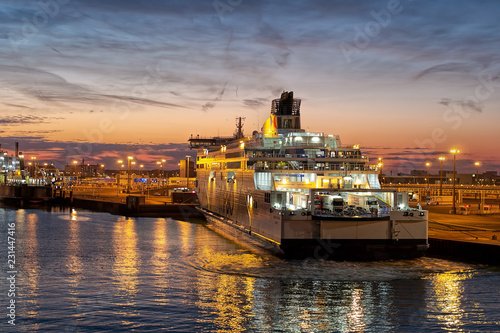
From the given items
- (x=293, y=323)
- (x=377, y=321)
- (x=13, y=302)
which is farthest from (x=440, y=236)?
(x=13, y=302)

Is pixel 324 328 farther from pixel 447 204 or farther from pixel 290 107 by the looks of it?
pixel 447 204

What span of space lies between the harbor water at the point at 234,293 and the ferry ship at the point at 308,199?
118 cm

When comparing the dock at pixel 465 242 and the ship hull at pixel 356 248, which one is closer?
the ship hull at pixel 356 248

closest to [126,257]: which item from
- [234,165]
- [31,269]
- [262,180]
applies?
[31,269]

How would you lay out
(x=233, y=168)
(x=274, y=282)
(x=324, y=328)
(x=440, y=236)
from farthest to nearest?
(x=233, y=168)
(x=440, y=236)
(x=274, y=282)
(x=324, y=328)

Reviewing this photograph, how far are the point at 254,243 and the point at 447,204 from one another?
4009 cm

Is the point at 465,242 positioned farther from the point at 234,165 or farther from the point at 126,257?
the point at 126,257

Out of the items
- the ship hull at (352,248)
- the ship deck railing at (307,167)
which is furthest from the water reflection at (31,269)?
the ship deck railing at (307,167)

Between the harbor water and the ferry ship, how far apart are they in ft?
3.88

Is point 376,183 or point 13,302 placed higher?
point 376,183

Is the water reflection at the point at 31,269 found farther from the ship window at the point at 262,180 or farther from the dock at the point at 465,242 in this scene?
the dock at the point at 465,242

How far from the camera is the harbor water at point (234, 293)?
62.0 ft

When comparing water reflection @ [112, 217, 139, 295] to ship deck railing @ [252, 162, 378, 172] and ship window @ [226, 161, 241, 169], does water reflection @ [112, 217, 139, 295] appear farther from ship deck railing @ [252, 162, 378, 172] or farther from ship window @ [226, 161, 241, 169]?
ship deck railing @ [252, 162, 378, 172]

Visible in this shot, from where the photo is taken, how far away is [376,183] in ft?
112
